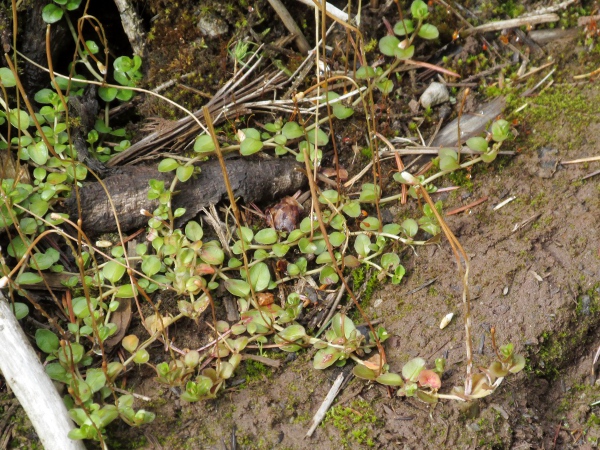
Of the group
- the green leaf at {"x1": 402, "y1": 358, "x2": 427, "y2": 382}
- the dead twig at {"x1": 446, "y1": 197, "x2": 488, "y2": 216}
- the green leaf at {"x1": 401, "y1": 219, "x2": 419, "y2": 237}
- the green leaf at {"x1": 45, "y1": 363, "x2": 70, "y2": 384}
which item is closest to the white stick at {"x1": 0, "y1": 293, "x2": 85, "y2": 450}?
the green leaf at {"x1": 45, "y1": 363, "x2": 70, "y2": 384}

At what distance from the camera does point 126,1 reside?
10.2ft

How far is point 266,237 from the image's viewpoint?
2.81 meters

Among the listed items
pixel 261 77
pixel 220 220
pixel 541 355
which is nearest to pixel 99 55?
pixel 261 77

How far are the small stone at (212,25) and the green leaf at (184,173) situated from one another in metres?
0.85

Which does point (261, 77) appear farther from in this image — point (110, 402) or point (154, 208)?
point (110, 402)

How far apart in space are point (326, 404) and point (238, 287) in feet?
2.20

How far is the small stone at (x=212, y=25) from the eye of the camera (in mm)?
3178

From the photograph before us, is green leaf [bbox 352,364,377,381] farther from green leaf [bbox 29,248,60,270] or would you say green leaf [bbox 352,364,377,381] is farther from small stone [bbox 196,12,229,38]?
small stone [bbox 196,12,229,38]

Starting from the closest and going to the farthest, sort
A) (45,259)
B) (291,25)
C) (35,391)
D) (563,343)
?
(35,391)
(563,343)
(45,259)
(291,25)

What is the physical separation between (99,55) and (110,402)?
1.96m

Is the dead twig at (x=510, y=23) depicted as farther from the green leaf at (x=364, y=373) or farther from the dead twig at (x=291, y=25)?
the green leaf at (x=364, y=373)

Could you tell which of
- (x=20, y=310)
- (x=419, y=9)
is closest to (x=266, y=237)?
(x=20, y=310)

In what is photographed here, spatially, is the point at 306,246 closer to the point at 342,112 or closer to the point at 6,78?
the point at 342,112

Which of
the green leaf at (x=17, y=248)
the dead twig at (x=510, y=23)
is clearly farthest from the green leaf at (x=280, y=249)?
the dead twig at (x=510, y=23)
